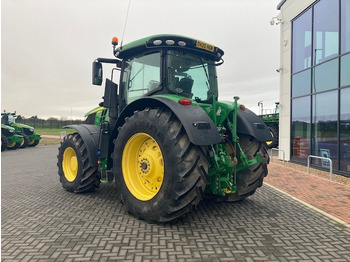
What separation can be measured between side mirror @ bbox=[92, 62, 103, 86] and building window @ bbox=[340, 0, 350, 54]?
7.79 metres

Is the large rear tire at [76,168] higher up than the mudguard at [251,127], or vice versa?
the mudguard at [251,127]

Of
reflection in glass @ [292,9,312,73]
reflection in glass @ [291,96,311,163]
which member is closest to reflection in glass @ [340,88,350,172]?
reflection in glass @ [291,96,311,163]

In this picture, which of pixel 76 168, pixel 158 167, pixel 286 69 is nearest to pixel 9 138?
pixel 76 168

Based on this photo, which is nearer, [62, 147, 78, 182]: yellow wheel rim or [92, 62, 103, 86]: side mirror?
[92, 62, 103, 86]: side mirror

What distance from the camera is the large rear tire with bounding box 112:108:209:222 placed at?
11.1 feet

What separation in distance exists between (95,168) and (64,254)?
2546 mm

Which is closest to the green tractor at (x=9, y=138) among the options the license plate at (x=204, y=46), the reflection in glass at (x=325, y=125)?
the license plate at (x=204, y=46)

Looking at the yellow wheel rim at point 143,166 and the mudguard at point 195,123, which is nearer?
the mudguard at point 195,123

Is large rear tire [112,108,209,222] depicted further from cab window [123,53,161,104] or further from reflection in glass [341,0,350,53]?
reflection in glass [341,0,350,53]

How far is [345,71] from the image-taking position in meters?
8.20

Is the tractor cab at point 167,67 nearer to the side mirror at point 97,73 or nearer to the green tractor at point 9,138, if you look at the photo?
the side mirror at point 97,73

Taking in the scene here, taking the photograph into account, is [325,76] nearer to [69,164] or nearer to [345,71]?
[345,71]

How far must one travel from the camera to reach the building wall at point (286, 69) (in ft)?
37.2

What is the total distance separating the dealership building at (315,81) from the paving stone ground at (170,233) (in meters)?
5.10
